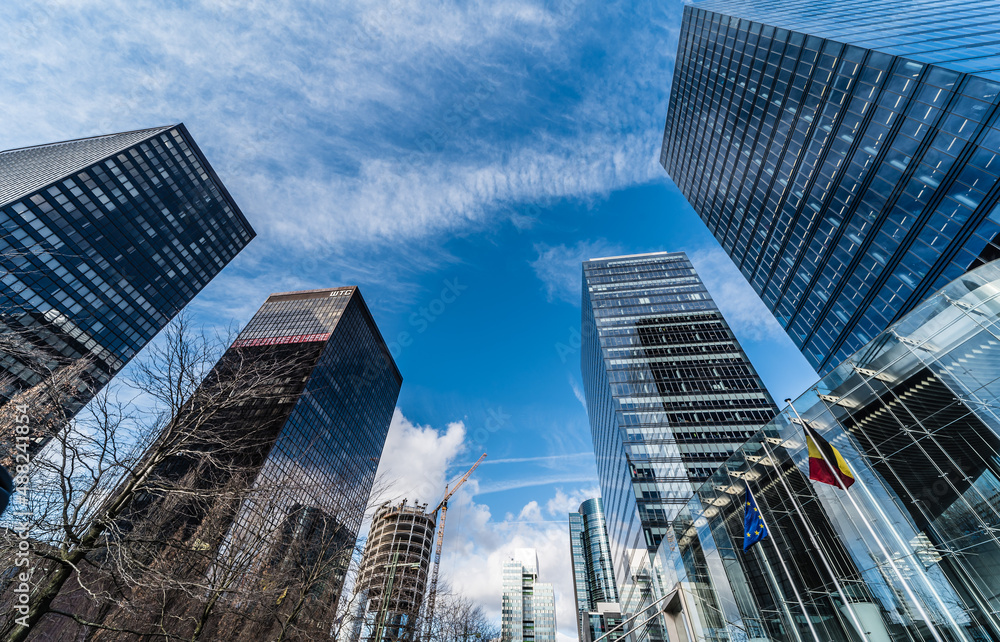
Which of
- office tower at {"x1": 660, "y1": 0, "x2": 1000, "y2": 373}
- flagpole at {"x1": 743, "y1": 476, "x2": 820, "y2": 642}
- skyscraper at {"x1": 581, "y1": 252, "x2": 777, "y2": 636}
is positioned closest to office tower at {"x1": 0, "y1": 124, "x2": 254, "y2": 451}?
skyscraper at {"x1": 581, "y1": 252, "x2": 777, "y2": 636}

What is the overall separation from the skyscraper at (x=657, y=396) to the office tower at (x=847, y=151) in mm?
10954

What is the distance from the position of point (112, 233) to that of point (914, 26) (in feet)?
439

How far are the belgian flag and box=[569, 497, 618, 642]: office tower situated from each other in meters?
121

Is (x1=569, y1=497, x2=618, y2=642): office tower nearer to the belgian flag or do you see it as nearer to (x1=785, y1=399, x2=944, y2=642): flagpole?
(x1=785, y1=399, x2=944, y2=642): flagpole

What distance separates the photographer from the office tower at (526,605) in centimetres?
15812

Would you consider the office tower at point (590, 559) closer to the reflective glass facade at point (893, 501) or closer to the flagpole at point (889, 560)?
the reflective glass facade at point (893, 501)

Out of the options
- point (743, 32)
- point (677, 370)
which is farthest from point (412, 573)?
point (743, 32)

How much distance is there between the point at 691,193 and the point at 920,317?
271 ft

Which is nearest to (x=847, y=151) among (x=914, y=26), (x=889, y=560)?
(x=914, y=26)

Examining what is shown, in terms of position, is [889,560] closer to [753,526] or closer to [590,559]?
[753,526]

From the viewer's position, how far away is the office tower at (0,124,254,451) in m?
69.2

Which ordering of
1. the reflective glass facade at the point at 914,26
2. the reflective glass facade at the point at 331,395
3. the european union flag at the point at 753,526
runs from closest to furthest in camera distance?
the european union flag at the point at 753,526, the reflective glass facade at the point at 914,26, the reflective glass facade at the point at 331,395

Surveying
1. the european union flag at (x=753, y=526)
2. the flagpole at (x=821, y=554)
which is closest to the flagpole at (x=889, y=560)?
the flagpole at (x=821, y=554)

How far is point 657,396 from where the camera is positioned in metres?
61.2
